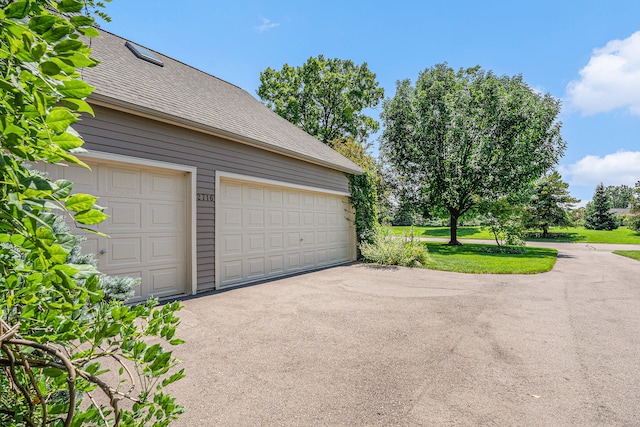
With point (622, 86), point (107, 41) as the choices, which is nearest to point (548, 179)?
point (622, 86)

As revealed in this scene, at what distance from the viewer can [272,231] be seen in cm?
820

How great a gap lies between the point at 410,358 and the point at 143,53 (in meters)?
9.50

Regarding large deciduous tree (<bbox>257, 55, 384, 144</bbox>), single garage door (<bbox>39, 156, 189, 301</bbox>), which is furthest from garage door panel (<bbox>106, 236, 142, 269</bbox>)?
large deciduous tree (<bbox>257, 55, 384, 144</bbox>)

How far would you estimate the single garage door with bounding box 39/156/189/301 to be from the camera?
5168 mm

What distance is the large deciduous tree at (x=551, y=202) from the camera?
2386cm

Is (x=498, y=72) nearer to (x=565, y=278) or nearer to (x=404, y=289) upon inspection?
(x=565, y=278)

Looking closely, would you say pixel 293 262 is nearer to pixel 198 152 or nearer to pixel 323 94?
pixel 198 152

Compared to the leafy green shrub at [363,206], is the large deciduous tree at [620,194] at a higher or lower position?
higher

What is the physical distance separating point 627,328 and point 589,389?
265cm

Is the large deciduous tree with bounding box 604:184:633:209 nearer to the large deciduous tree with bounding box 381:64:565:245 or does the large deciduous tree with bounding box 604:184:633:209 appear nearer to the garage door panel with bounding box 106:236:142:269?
the large deciduous tree with bounding box 381:64:565:245

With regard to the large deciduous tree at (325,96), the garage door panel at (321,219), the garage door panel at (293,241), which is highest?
the large deciduous tree at (325,96)

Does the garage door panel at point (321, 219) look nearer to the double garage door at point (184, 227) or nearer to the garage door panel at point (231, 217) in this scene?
the double garage door at point (184, 227)

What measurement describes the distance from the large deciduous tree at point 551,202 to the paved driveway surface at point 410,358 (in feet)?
67.7

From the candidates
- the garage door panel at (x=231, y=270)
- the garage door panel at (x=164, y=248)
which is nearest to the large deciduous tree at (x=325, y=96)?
the garage door panel at (x=231, y=270)
